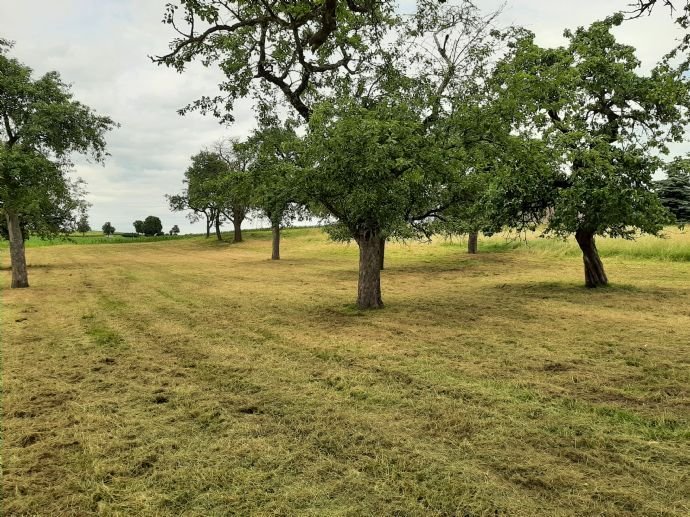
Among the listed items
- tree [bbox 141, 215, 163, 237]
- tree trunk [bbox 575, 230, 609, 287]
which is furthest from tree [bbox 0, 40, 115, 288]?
tree [bbox 141, 215, 163, 237]

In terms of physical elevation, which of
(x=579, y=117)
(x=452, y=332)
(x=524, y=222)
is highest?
(x=579, y=117)

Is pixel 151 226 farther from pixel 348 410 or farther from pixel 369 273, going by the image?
pixel 348 410

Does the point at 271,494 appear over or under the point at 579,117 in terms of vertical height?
under

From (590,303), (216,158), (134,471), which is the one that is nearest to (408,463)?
(134,471)

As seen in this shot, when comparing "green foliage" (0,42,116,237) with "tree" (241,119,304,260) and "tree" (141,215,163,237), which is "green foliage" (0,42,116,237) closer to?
"tree" (241,119,304,260)

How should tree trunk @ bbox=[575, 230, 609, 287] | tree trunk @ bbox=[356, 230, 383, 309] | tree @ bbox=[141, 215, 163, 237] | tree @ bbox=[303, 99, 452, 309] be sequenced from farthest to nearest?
tree @ bbox=[141, 215, 163, 237] → tree trunk @ bbox=[575, 230, 609, 287] → tree trunk @ bbox=[356, 230, 383, 309] → tree @ bbox=[303, 99, 452, 309]

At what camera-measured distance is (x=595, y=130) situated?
16.8 m

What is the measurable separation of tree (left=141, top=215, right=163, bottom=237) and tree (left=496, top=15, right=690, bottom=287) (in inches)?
3541

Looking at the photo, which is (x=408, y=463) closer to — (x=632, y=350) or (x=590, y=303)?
(x=632, y=350)

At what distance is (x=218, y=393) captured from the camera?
20.9ft

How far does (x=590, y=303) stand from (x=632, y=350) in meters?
5.91

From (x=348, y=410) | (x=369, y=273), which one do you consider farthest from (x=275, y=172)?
(x=348, y=410)

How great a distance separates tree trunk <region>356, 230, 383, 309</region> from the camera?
13148mm

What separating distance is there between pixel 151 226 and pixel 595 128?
300 feet
